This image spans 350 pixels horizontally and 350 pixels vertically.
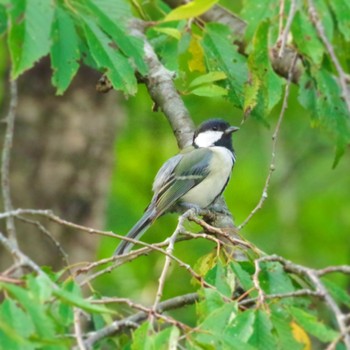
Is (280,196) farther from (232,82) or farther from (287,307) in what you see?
(287,307)

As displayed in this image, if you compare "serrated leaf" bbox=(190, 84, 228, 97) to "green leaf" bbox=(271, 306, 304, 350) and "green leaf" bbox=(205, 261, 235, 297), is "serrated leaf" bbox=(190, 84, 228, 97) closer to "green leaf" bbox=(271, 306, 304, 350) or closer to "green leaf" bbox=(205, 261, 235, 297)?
"green leaf" bbox=(205, 261, 235, 297)

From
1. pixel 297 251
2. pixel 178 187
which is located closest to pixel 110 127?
pixel 178 187

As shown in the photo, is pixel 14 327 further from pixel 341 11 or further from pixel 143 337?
pixel 341 11

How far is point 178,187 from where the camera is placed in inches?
219

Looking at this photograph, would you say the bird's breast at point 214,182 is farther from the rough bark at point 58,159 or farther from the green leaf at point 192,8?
the rough bark at point 58,159

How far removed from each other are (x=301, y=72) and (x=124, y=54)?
5.18 ft

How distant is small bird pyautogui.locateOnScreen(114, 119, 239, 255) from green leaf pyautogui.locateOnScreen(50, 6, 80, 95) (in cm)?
146

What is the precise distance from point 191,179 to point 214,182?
0.13m

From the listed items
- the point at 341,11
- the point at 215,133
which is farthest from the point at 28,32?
the point at 215,133

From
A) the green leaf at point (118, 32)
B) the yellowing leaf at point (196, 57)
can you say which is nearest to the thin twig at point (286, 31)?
the green leaf at point (118, 32)

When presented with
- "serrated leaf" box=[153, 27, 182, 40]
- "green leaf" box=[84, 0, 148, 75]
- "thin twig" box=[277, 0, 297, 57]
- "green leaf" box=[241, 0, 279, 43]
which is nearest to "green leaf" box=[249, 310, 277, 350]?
"green leaf" box=[84, 0, 148, 75]

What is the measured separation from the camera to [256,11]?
4.65m

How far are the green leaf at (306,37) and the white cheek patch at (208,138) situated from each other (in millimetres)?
1322

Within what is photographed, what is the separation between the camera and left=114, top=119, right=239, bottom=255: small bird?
5449 millimetres
